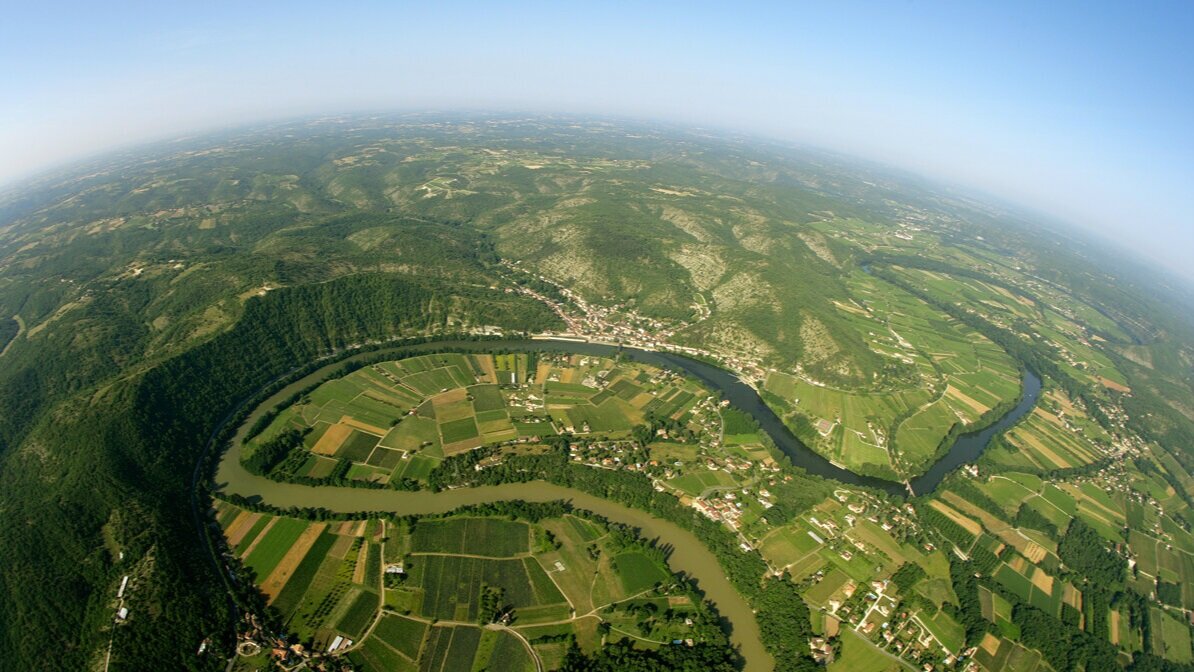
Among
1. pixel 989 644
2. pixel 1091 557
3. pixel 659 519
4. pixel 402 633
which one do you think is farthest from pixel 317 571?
pixel 1091 557

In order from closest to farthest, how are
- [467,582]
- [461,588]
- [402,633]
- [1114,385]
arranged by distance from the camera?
[402,633]
[461,588]
[467,582]
[1114,385]

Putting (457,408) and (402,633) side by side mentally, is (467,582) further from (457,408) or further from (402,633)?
(457,408)

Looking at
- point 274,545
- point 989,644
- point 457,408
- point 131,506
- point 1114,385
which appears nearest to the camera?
point 989,644

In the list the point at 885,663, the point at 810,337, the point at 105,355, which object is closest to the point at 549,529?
the point at 885,663

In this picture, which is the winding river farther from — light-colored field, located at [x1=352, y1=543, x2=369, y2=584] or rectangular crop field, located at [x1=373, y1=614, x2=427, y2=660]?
rectangular crop field, located at [x1=373, y1=614, x2=427, y2=660]

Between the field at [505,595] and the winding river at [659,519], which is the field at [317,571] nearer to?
the field at [505,595]

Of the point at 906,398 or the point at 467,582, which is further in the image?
the point at 906,398

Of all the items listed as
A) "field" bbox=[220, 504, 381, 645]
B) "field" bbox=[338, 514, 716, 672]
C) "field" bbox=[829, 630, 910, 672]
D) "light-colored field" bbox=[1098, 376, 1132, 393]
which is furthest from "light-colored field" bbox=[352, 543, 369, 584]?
"light-colored field" bbox=[1098, 376, 1132, 393]

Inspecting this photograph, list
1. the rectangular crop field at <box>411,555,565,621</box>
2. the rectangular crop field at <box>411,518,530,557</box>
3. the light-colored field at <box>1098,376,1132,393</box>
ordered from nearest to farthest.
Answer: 1. the rectangular crop field at <box>411,555,565,621</box>
2. the rectangular crop field at <box>411,518,530,557</box>
3. the light-colored field at <box>1098,376,1132,393</box>
